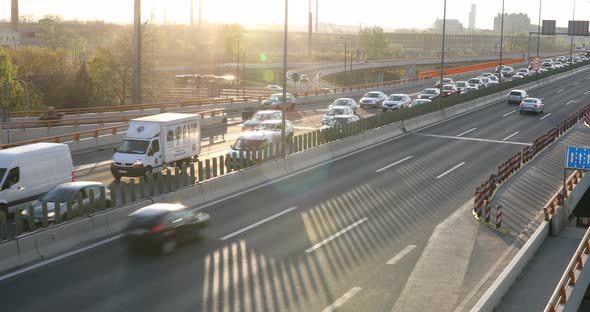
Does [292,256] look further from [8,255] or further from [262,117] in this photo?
[262,117]

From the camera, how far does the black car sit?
19859 mm

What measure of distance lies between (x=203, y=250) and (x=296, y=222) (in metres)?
4.37

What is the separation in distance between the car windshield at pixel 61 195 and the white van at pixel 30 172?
181 centimetres

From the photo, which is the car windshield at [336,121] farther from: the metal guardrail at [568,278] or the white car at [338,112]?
the metal guardrail at [568,278]

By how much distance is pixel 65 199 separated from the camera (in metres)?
22.9

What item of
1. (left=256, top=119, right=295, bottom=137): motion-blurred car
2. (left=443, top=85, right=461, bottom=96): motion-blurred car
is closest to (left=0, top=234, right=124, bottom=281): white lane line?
(left=256, top=119, right=295, bottom=137): motion-blurred car

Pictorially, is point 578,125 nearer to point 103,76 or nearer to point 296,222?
point 296,222

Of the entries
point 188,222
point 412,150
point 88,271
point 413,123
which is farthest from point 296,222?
point 413,123

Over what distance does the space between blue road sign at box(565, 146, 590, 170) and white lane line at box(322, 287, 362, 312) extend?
47.0 ft

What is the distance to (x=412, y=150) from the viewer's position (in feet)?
133

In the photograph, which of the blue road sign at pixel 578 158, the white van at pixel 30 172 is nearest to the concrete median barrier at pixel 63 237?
the white van at pixel 30 172

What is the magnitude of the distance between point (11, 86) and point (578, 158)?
2041 inches

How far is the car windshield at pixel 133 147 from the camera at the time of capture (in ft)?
103

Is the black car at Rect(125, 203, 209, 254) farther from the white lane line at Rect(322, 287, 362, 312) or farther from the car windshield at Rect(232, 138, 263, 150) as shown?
the car windshield at Rect(232, 138, 263, 150)
